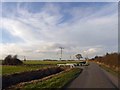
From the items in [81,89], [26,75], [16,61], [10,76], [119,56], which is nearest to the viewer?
[81,89]

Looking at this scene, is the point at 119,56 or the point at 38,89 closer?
the point at 38,89

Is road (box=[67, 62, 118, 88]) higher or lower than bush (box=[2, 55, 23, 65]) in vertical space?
lower

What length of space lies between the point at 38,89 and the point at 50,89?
81 cm

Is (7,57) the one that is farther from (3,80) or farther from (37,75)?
(3,80)

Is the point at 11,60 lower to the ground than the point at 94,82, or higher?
higher

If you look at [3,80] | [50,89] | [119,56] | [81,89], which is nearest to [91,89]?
[81,89]

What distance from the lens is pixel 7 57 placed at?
4055 inches

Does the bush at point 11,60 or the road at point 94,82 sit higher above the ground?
the bush at point 11,60

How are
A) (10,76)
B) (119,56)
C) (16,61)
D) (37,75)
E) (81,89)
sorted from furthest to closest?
(16,61), (119,56), (37,75), (10,76), (81,89)

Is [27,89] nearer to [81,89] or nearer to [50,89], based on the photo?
[50,89]

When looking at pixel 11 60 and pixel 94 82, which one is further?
pixel 11 60

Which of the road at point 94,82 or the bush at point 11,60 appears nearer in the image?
the road at point 94,82

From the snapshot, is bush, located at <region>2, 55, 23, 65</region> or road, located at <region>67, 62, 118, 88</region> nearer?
road, located at <region>67, 62, 118, 88</region>

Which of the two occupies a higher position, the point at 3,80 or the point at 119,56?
the point at 119,56
